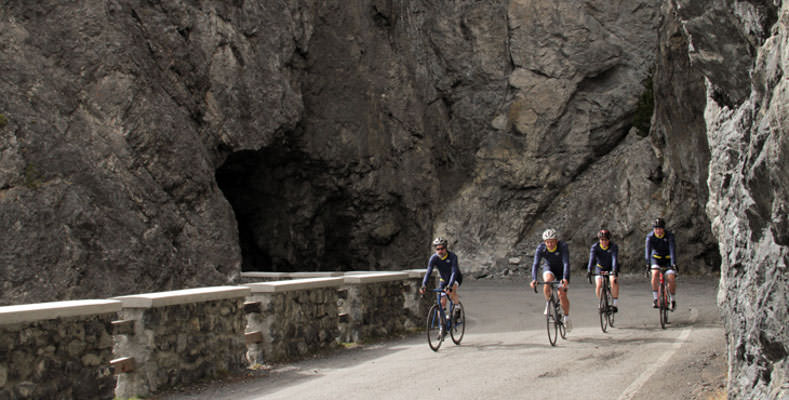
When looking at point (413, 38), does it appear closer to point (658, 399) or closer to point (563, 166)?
point (563, 166)

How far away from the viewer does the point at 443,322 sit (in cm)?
1309

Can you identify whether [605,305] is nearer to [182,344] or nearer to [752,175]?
[182,344]

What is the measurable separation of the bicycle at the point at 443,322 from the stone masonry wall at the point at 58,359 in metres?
5.46

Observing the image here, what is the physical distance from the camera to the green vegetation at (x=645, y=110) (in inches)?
1486

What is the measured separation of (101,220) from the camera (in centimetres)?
1895

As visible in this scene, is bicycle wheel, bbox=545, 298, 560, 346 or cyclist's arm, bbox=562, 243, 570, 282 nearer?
bicycle wheel, bbox=545, 298, 560, 346

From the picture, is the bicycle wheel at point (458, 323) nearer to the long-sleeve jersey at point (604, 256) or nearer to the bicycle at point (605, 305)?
the bicycle at point (605, 305)

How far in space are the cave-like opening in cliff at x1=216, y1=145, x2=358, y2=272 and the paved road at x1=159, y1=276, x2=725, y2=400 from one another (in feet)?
50.5

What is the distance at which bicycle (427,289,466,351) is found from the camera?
1284 centimetres

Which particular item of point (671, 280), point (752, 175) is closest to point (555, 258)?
point (671, 280)

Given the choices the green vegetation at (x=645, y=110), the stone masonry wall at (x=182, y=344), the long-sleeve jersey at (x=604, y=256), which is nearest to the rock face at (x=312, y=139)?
the green vegetation at (x=645, y=110)

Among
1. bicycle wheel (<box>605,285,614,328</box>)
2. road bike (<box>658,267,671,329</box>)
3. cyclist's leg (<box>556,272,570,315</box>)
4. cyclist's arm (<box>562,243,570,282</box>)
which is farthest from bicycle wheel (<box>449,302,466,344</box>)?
road bike (<box>658,267,671,329</box>)

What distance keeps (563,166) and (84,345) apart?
3216 cm

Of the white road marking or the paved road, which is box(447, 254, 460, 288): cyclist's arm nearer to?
the paved road
